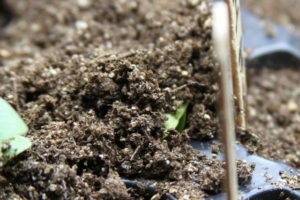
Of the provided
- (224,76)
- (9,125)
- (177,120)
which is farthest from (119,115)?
(224,76)

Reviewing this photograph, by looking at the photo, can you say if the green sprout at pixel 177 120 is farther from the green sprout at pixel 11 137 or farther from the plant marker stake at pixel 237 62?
the green sprout at pixel 11 137

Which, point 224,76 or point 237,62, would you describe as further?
point 237,62

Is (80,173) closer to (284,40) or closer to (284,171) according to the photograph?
(284,171)

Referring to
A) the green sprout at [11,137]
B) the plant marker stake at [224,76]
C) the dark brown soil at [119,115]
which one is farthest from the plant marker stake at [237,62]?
the green sprout at [11,137]

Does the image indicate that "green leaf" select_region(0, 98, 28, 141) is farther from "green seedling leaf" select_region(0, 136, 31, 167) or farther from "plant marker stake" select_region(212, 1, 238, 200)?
"plant marker stake" select_region(212, 1, 238, 200)

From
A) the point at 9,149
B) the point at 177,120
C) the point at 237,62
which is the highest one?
the point at 237,62

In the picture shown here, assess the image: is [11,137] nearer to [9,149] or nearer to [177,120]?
[9,149]

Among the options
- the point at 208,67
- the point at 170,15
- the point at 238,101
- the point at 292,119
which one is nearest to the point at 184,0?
the point at 170,15
